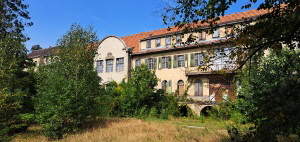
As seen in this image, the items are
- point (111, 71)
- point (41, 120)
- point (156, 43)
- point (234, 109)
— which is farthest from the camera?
point (111, 71)

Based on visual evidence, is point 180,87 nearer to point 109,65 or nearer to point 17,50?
point 109,65

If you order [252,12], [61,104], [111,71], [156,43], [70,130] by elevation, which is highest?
[252,12]

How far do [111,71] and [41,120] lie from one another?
1803cm

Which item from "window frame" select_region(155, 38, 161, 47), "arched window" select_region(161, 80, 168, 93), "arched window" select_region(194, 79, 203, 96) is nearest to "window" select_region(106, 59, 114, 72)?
"window frame" select_region(155, 38, 161, 47)

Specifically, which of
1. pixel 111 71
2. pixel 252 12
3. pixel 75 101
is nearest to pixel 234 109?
pixel 252 12

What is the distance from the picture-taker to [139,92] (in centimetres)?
2347

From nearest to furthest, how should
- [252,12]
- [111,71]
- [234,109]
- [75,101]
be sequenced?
1. [75,101]
2. [234,109]
3. [252,12]
4. [111,71]

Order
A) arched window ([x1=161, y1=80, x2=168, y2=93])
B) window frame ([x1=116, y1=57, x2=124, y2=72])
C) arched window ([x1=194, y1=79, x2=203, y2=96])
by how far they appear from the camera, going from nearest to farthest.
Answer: arched window ([x1=194, y1=79, x2=203, y2=96]) → arched window ([x1=161, y1=80, x2=168, y2=93]) → window frame ([x1=116, y1=57, x2=124, y2=72])

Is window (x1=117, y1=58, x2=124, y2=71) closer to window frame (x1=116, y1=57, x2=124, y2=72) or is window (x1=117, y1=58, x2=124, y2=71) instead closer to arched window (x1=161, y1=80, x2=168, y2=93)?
window frame (x1=116, y1=57, x2=124, y2=72)

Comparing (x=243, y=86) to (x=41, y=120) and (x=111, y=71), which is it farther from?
(x=111, y=71)

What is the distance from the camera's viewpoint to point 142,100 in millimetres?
23781

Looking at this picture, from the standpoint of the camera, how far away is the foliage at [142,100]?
2316cm

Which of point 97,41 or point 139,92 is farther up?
point 97,41

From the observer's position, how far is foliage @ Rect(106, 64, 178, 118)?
76.0ft
